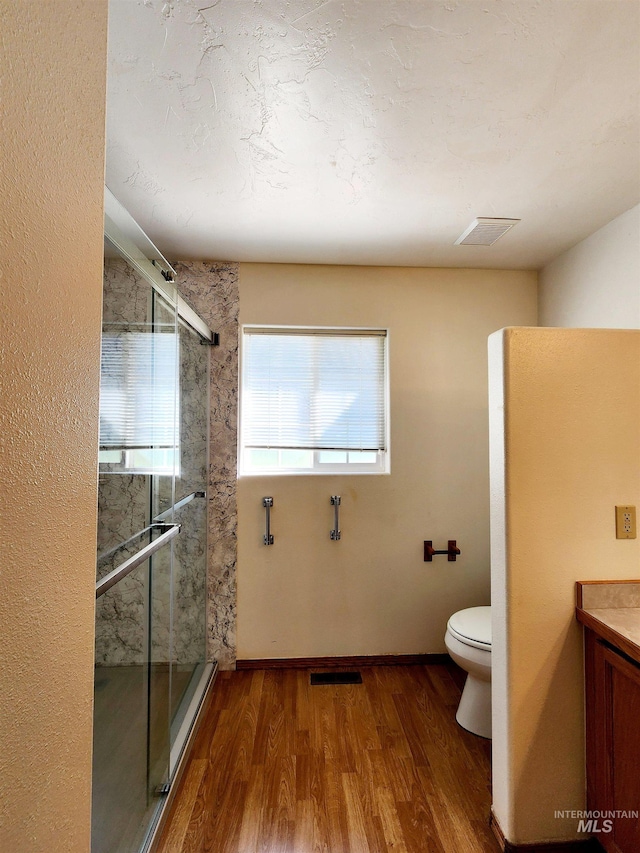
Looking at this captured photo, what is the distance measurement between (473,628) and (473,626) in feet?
0.08

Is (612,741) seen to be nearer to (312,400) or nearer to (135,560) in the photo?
(135,560)

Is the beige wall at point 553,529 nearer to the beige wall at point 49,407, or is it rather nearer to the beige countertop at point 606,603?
the beige countertop at point 606,603

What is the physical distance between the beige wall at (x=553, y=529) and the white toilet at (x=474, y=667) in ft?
1.52

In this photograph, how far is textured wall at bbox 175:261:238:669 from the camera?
105 inches

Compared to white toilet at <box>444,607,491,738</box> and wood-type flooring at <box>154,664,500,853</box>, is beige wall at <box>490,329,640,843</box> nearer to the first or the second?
wood-type flooring at <box>154,664,500,853</box>

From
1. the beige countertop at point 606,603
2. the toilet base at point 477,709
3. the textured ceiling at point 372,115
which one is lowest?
the toilet base at point 477,709

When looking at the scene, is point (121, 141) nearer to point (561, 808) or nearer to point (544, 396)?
point (544, 396)

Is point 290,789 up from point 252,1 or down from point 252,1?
down

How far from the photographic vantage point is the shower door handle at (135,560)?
3.67 ft

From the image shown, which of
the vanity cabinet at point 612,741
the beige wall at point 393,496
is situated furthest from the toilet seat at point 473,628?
the vanity cabinet at point 612,741

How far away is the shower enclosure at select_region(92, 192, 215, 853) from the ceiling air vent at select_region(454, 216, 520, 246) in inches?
56.4

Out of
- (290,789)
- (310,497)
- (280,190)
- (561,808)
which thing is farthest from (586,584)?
(280,190)

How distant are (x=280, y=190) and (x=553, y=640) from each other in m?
1.99

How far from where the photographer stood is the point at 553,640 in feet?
5.05
